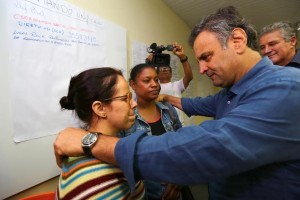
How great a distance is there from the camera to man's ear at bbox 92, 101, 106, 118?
0.95 meters

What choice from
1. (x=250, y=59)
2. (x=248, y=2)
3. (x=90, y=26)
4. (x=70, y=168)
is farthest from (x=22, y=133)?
(x=248, y=2)

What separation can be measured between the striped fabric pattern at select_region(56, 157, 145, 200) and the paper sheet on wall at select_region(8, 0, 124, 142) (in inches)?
22.3

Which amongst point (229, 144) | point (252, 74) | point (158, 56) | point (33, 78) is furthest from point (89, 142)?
point (158, 56)

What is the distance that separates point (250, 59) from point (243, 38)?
93mm

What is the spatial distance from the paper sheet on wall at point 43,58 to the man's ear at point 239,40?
1.05 metres

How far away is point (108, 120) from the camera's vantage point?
3.24 ft

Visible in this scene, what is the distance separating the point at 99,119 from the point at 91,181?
A: 1.03 ft

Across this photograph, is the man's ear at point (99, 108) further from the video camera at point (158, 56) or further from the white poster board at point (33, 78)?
the video camera at point (158, 56)

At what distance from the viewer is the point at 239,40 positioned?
2.95ft

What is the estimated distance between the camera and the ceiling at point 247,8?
3182 mm

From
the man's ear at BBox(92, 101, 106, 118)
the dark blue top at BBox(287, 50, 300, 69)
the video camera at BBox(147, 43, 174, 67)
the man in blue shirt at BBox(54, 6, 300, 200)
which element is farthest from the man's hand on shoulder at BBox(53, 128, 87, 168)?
the dark blue top at BBox(287, 50, 300, 69)

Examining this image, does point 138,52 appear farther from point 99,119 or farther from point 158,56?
point 99,119

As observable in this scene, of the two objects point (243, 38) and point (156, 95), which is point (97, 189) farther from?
point (156, 95)

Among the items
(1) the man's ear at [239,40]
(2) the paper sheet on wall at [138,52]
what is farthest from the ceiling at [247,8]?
(1) the man's ear at [239,40]
